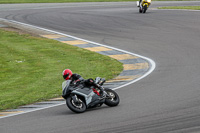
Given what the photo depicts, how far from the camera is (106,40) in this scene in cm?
2311

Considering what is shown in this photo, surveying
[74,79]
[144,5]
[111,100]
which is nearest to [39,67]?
[74,79]

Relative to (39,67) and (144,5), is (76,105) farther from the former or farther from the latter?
(144,5)

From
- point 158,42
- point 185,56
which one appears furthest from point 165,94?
point 158,42

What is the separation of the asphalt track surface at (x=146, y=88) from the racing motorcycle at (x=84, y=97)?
194 mm

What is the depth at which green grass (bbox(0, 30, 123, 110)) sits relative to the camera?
13404mm

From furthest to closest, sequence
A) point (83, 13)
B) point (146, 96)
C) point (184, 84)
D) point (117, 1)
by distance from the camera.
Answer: point (117, 1), point (83, 13), point (184, 84), point (146, 96)

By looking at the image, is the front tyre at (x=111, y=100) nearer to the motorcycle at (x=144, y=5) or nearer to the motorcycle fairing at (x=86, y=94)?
the motorcycle fairing at (x=86, y=94)

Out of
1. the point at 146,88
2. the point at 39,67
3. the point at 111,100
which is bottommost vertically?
the point at 39,67

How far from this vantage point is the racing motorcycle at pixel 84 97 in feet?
33.4

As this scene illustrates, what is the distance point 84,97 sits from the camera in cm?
1030

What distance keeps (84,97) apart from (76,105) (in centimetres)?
29

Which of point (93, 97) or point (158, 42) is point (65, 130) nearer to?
point (93, 97)

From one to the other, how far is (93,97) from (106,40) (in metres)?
12.9

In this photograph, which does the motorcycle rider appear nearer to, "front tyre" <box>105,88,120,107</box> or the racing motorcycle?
the racing motorcycle
